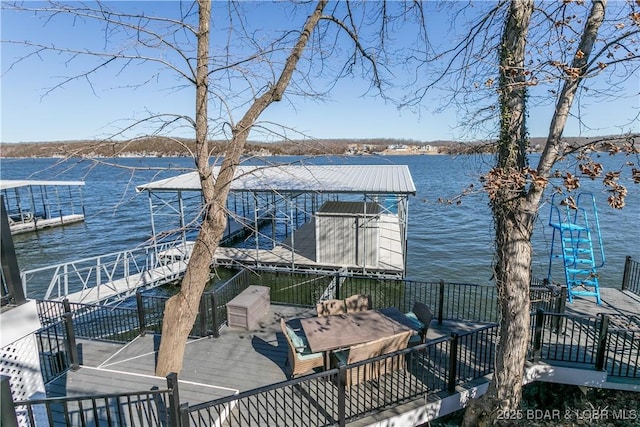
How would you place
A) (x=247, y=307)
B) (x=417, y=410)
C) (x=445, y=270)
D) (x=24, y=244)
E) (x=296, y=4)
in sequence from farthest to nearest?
(x=24, y=244) < (x=445, y=270) < (x=247, y=307) < (x=296, y=4) < (x=417, y=410)

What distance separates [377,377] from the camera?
18.9 feet

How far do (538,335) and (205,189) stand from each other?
5.75m

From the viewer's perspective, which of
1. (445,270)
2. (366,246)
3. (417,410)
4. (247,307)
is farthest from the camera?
(445,270)

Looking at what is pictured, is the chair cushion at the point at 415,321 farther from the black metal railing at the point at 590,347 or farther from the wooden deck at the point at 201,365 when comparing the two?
the black metal railing at the point at 590,347

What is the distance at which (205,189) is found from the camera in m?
5.60

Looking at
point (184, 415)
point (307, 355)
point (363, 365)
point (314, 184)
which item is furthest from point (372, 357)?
point (314, 184)

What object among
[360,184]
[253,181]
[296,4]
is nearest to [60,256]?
[253,181]

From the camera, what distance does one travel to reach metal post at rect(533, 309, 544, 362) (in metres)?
6.01

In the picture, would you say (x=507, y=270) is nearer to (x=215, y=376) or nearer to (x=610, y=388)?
(x=610, y=388)

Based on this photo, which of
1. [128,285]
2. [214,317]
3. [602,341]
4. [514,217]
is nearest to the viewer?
[514,217]

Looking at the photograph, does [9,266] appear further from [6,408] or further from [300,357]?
[300,357]

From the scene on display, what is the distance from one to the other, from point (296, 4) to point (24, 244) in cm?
2558

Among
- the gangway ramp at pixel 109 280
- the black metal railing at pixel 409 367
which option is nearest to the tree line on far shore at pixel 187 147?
the black metal railing at pixel 409 367

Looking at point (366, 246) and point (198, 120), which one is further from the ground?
point (198, 120)
